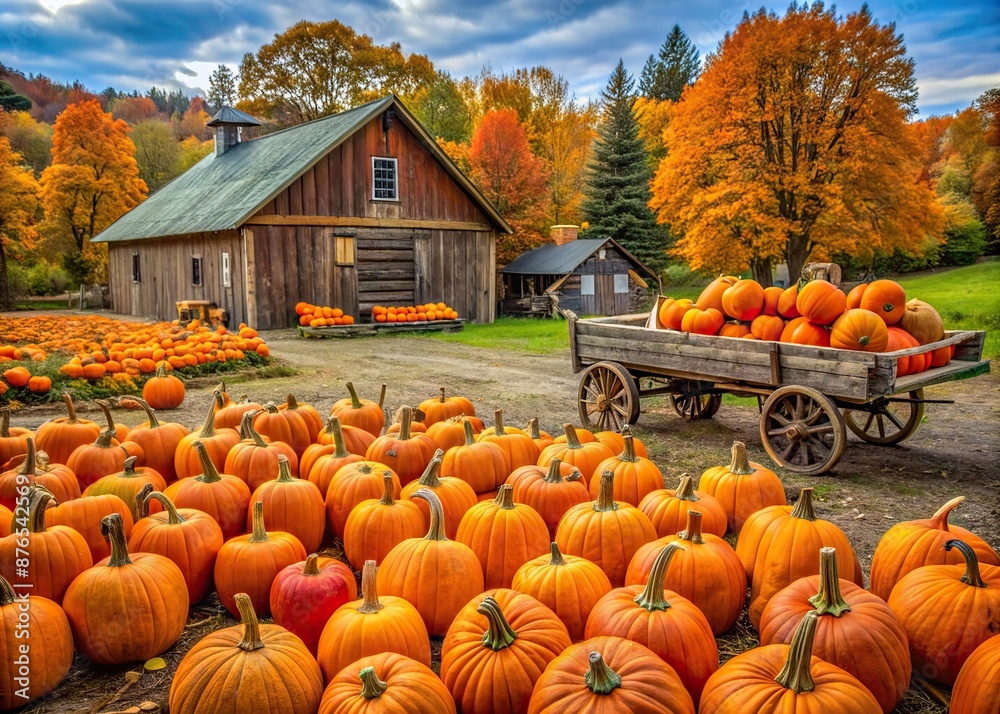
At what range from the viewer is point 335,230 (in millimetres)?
18203

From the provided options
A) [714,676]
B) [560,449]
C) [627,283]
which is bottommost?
[714,676]

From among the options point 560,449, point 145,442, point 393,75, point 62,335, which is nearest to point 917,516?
point 560,449

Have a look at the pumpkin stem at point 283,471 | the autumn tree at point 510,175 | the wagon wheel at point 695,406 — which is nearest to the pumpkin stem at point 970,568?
the pumpkin stem at point 283,471

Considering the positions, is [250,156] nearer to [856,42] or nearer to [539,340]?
[539,340]

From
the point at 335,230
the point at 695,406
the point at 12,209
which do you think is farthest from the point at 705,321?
the point at 12,209

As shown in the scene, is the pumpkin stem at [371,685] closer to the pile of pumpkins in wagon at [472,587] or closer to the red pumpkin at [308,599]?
the pile of pumpkins in wagon at [472,587]

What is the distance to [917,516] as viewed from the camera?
15.1 ft

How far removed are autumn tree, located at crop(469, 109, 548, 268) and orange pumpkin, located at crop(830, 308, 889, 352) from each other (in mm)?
23725

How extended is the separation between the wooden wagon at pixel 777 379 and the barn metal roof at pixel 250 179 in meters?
11.5

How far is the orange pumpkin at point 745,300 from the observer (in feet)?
20.3

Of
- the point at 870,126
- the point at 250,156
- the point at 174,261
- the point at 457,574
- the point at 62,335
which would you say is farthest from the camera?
the point at 250,156

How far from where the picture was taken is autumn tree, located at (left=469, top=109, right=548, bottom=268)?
29172 millimetres

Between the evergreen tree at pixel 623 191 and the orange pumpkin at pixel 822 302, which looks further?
the evergreen tree at pixel 623 191

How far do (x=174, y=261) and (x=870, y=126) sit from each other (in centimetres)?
1962
